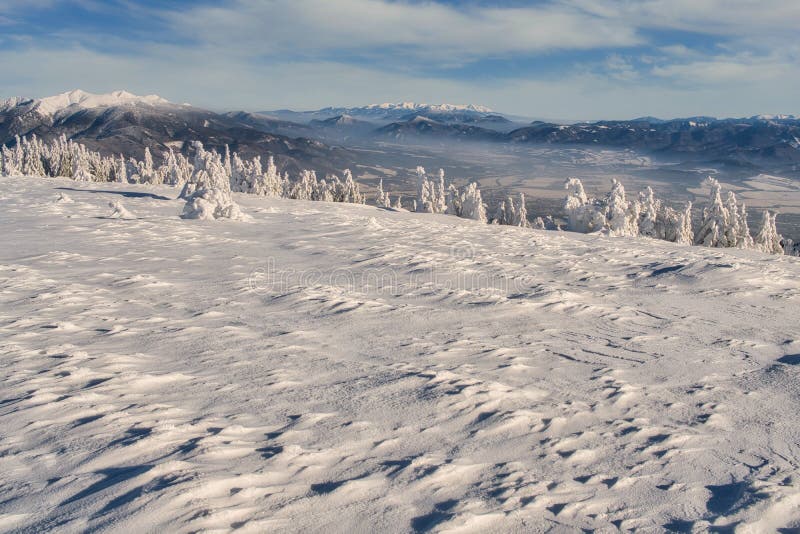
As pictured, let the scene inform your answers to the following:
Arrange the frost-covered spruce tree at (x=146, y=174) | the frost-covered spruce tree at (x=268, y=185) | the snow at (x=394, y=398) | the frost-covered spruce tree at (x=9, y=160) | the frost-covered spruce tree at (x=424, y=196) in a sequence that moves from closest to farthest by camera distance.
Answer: the snow at (x=394, y=398), the frost-covered spruce tree at (x=424, y=196), the frost-covered spruce tree at (x=268, y=185), the frost-covered spruce tree at (x=9, y=160), the frost-covered spruce tree at (x=146, y=174)

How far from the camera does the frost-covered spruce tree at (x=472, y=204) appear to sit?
5691 centimetres

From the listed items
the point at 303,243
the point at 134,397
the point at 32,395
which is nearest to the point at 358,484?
the point at 134,397

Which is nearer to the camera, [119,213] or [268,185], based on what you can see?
[119,213]

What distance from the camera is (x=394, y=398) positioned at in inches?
233

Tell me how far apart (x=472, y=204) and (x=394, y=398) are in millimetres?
53284

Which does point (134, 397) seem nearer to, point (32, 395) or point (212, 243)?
point (32, 395)

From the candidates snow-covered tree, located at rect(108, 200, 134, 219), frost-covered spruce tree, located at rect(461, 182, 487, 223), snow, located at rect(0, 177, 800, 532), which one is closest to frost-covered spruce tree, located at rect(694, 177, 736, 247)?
frost-covered spruce tree, located at rect(461, 182, 487, 223)

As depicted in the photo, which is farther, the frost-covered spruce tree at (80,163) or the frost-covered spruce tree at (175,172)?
the frost-covered spruce tree at (80,163)

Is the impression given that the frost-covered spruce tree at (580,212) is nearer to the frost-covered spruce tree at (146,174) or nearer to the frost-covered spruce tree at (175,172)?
the frost-covered spruce tree at (175,172)

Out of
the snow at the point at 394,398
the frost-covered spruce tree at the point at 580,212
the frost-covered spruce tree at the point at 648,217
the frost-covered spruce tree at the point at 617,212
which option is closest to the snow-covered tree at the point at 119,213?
the snow at the point at 394,398

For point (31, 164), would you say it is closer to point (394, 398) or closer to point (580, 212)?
point (580, 212)

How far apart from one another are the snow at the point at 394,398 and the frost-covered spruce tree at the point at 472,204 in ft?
145

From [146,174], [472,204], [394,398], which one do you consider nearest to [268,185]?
[146,174]

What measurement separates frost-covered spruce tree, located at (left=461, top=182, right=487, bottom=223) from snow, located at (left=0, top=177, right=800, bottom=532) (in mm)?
44165
